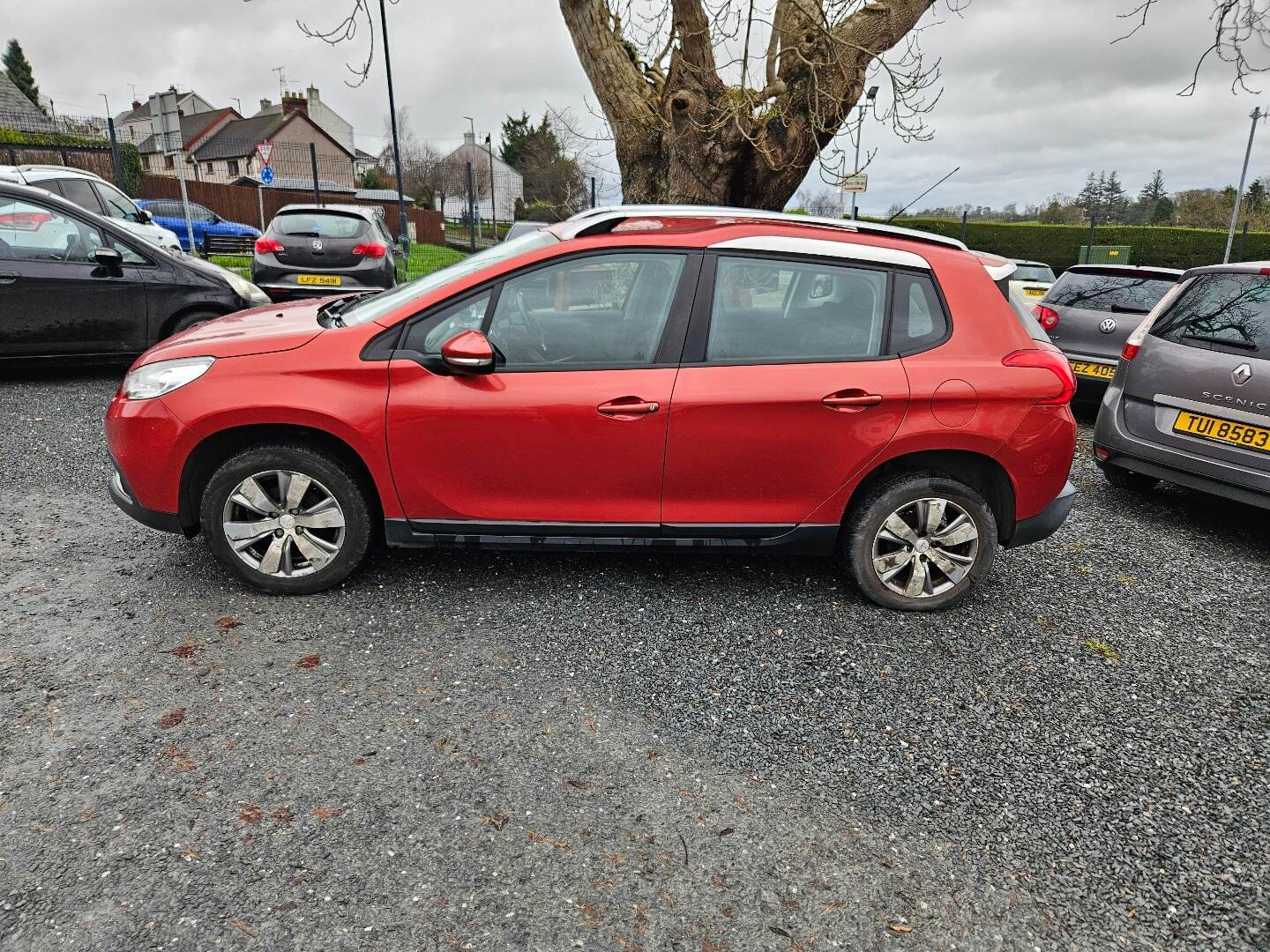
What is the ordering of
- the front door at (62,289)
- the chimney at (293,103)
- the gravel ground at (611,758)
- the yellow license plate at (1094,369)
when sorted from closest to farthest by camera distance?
the gravel ground at (611,758) < the front door at (62,289) < the yellow license plate at (1094,369) < the chimney at (293,103)

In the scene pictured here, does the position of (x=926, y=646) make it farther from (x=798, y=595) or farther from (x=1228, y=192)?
(x=1228, y=192)

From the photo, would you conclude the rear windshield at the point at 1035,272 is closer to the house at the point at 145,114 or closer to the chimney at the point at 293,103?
the chimney at the point at 293,103

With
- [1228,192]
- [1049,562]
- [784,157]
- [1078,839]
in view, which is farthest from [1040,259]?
[1078,839]

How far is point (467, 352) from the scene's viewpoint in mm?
3369

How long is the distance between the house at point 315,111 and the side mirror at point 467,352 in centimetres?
6433

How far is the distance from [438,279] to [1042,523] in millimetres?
3024

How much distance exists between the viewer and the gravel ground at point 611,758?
2166 mm

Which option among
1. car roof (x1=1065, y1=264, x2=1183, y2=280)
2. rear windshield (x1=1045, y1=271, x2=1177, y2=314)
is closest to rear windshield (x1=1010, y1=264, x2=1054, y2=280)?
car roof (x1=1065, y1=264, x2=1183, y2=280)

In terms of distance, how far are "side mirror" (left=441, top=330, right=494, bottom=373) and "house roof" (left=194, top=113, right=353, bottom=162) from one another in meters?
54.7

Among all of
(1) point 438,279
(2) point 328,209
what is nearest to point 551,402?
(1) point 438,279

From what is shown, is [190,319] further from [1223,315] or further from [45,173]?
[1223,315]

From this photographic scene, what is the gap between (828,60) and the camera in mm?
8469

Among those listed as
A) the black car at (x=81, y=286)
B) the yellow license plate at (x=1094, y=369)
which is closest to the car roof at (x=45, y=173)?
the black car at (x=81, y=286)

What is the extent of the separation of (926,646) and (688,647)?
1.06m
